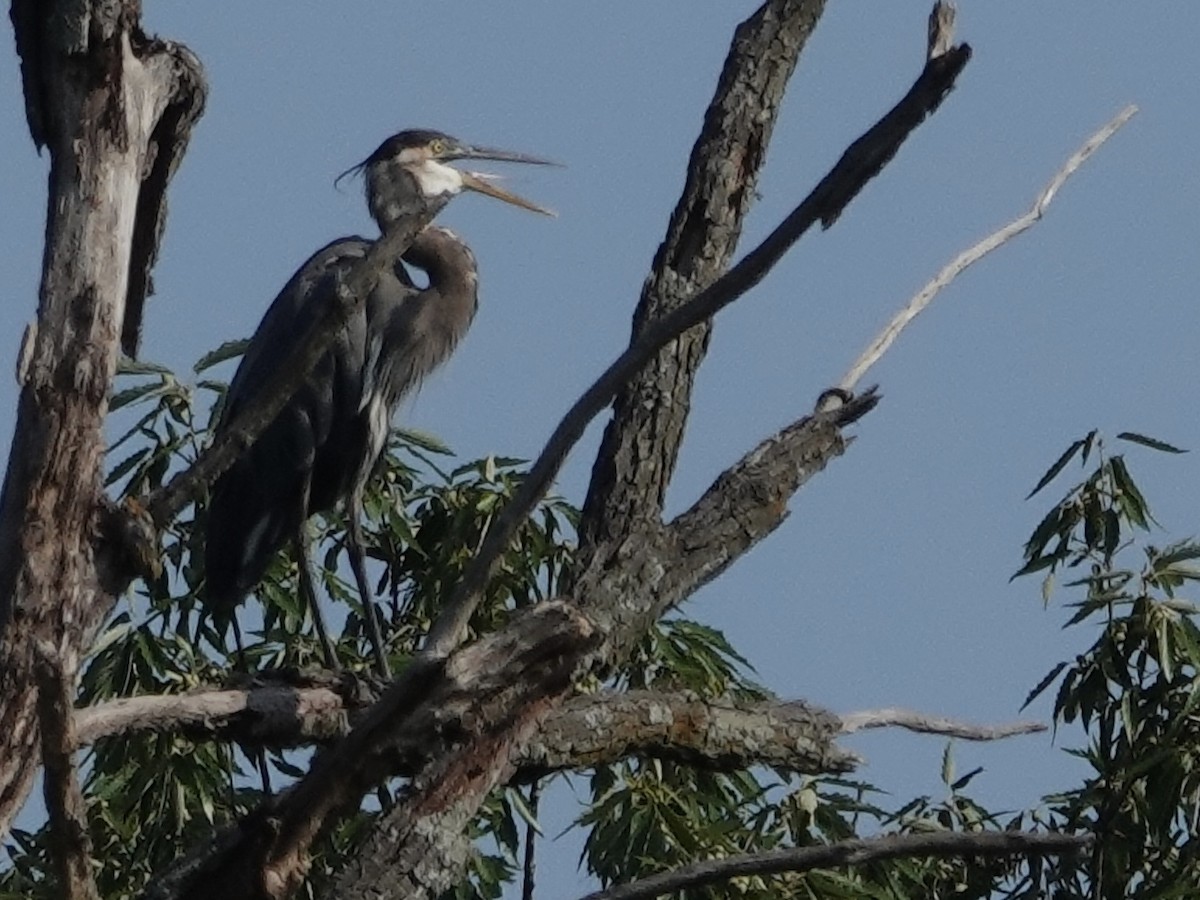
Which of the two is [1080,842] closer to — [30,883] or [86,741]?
[86,741]

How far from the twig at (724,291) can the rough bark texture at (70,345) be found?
44cm

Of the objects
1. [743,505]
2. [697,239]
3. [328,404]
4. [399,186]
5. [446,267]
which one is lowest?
[743,505]

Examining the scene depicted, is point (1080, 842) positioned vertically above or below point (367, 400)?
below

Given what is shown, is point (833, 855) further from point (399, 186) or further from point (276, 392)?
point (399, 186)

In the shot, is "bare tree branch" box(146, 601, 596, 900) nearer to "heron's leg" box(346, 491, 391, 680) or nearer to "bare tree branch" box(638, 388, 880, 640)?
"bare tree branch" box(638, 388, 880, 640)

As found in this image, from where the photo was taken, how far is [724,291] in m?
2.78

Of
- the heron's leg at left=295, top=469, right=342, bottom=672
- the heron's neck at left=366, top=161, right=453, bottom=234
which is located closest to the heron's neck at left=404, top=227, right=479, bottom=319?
the heron's neck at left=366, top=161, right=453, bottom=234

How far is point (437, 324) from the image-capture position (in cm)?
568

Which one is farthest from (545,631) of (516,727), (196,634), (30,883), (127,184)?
(196,634)

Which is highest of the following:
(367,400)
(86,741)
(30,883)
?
(367,400)

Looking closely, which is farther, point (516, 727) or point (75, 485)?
point (516, 727)

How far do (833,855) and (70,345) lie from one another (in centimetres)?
119

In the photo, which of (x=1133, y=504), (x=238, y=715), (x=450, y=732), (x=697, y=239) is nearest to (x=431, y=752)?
(x=450, y=732)

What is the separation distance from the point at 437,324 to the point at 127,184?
2.81 m
